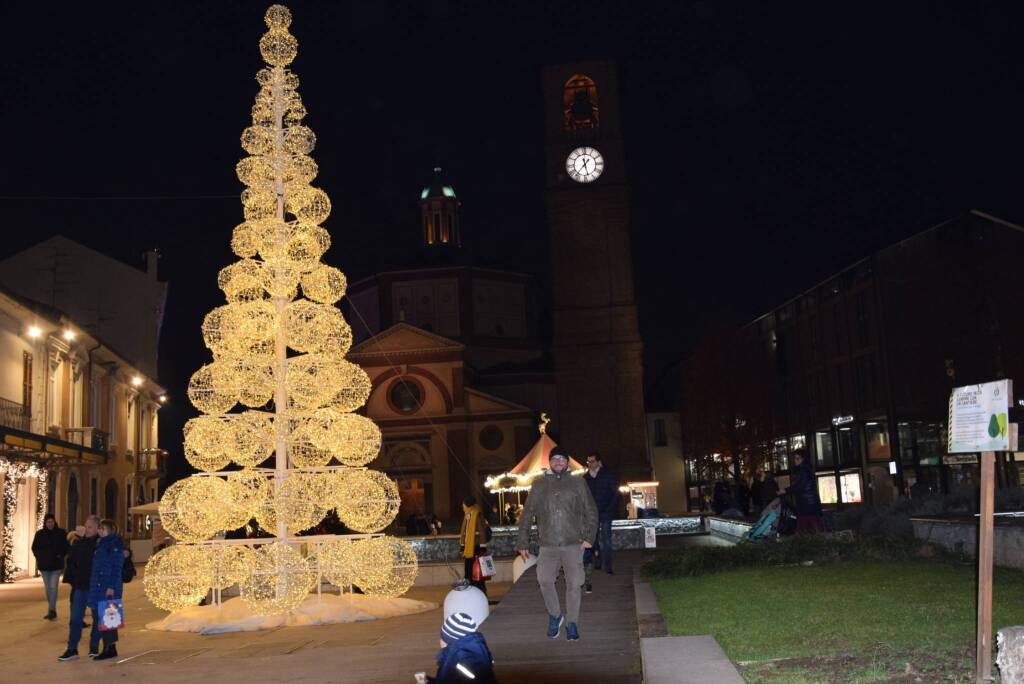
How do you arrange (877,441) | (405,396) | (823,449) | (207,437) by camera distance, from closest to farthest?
1. (207,437)
2. (877,441)
3. (823,449)
4. (405,396)

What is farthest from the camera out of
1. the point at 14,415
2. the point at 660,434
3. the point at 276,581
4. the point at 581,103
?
the point at 660,434

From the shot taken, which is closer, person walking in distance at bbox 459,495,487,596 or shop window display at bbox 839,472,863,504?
person walking in distance at bbox 459,495,487,596

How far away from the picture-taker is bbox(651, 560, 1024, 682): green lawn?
21.5ft

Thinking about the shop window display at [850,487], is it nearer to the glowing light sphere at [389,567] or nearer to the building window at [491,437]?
the building window at [491,437]

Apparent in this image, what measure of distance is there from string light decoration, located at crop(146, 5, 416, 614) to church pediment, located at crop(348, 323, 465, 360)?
47.5m

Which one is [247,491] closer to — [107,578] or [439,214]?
[107,578]

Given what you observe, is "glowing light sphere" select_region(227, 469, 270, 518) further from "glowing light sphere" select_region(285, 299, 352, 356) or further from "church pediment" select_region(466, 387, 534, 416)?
"church pediment" select_region(466, 387, 534, 416)

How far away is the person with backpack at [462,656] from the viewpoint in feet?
16.3

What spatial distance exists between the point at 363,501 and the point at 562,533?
18.8 feet

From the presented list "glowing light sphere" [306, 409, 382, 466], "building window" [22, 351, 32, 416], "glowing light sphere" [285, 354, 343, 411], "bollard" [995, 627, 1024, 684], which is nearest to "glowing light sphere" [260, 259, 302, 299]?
"glowing light sphere" [285, 354, 343, 411]

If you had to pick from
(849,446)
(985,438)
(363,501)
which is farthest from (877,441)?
(985,438)

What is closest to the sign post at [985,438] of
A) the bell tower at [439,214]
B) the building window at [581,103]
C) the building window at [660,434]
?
the building window at [581,103]

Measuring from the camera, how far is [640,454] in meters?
49.8

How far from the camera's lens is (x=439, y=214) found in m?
77.6
